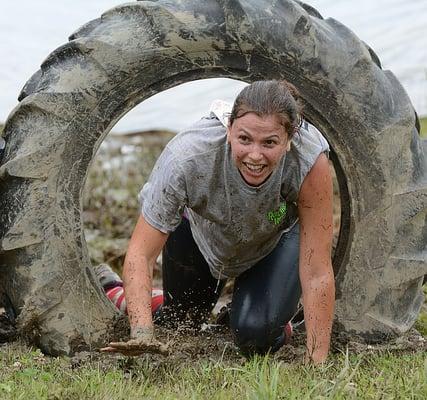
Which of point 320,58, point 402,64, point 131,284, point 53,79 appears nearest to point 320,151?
point 320,58

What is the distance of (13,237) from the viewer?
4.45 m

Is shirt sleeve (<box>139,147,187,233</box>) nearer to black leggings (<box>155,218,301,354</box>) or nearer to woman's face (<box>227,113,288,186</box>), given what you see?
woman's face (<box>227,113,288,186</box>)

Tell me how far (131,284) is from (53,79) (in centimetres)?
107

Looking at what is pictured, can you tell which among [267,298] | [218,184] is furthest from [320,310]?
[218,184]

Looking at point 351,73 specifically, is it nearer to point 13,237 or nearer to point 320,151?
point 320,151

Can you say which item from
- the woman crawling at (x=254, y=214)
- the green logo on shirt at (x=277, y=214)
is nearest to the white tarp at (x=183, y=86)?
the woman crawling at (x=254, y=214)

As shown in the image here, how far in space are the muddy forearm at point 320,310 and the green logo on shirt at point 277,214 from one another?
→ 0.98ft

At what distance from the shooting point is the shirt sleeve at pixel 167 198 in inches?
161

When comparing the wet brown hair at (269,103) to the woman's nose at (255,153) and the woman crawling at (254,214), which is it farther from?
the woman's nose at (255,153)

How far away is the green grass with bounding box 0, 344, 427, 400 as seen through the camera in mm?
3363

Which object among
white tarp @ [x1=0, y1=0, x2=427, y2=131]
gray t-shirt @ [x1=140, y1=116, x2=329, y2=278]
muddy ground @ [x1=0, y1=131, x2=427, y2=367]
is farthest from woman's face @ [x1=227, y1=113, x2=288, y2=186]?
white tarp @ [x1=0, y1=0, x2=427, y2=131]

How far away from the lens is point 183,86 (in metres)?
9.52

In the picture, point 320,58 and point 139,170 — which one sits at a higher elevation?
point 320,58

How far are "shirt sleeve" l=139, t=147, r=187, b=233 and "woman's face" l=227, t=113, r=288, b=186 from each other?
12.2 inches
